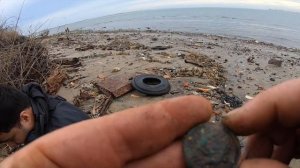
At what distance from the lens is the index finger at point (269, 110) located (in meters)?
1.47

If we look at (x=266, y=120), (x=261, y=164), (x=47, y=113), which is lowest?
(x=47, y=113)

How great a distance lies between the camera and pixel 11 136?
12.6 feet

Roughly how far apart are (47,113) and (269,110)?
112 inches

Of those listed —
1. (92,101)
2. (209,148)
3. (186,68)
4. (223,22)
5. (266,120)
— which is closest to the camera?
(209,148)

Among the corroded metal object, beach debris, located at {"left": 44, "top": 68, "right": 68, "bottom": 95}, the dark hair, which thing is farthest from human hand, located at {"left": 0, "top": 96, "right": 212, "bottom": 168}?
beach debris, located at {"left": 44, "top": 68, "right": 68, "bottom": 95}

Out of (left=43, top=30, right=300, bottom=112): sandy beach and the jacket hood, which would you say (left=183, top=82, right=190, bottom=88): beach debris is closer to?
(left=43, top=30, right=300, bottom=112): sandy beach

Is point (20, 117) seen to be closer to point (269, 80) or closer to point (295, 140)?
point (295, 140)

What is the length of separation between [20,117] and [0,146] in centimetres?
203

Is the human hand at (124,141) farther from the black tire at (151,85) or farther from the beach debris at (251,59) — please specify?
the beach debris at (251,59)

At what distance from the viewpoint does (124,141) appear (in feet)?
4.25

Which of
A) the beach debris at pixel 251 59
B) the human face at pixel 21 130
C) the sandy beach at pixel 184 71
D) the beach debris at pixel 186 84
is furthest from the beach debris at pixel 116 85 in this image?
the beach debris at pixel 251 59

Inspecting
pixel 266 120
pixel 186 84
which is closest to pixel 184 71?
pixel 186 84

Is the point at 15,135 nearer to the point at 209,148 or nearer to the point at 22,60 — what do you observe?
the point at 209,148

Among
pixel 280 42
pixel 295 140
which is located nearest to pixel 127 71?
pixel 295 140
